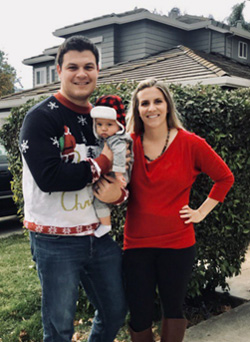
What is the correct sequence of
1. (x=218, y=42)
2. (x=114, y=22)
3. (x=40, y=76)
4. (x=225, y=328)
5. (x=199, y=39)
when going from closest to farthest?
(x=225, y=328), (x=114, y=22), (x=218, y=42), (x=199, y=39), (x=40, y=76)

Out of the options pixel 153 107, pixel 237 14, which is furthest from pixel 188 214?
→ pixel 237 14

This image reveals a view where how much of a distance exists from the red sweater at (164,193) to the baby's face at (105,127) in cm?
36

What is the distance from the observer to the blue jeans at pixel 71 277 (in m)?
2.38

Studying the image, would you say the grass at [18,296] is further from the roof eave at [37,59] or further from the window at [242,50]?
the roof eave at [37,59]

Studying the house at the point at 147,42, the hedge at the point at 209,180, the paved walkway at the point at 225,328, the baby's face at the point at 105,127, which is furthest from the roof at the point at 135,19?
the baby's face at the point at 105,127

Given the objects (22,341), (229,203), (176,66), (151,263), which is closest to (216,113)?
(229,203)

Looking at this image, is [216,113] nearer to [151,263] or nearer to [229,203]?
[229,203]

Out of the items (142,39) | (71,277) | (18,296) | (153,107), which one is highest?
(142,39)

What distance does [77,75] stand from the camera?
→ 244 cm

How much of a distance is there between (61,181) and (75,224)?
0.93 feet

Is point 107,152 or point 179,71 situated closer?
point 107,152

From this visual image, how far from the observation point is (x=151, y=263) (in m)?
2.72

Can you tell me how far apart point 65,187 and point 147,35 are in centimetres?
1454

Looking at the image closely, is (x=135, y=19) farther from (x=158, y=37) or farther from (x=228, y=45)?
(x=228, y=45)
